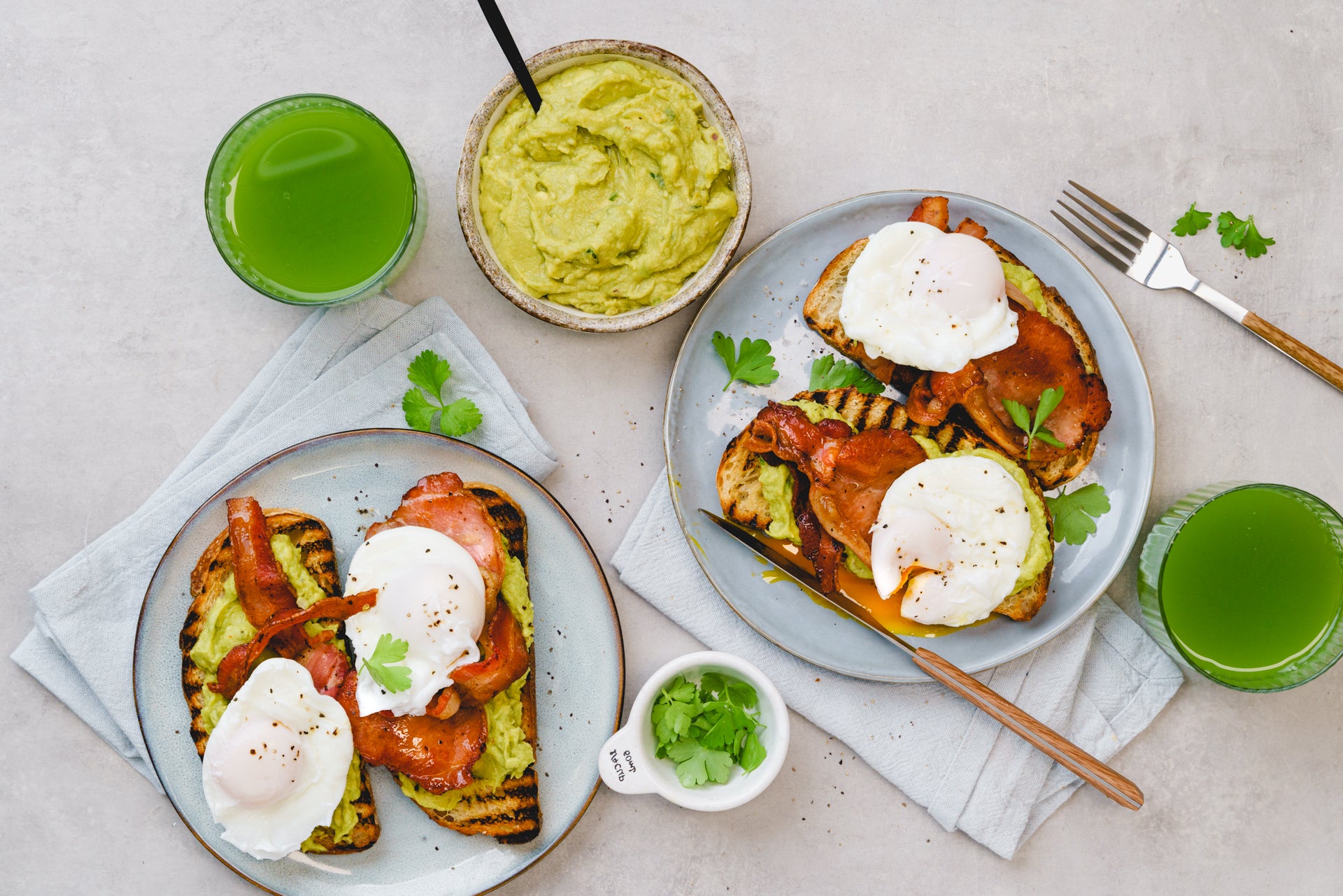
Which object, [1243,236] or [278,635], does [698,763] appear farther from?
[1243,236]

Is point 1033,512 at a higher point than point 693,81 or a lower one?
lower

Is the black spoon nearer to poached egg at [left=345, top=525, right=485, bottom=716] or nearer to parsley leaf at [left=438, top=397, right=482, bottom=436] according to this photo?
parsley leaf at [left=438, top=397, right=482, bottom=436]

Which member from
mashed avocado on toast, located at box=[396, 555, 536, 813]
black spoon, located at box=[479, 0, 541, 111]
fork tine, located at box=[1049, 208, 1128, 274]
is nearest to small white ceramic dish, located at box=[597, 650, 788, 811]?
mashed avocado on toast, located at box=[396, 555, 536, 813]

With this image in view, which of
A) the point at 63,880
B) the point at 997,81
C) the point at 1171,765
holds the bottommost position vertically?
the point at 63,880

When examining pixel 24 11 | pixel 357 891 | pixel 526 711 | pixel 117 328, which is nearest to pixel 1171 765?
pixel 526 711

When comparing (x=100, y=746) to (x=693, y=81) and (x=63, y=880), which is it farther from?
(x=693, y=81)

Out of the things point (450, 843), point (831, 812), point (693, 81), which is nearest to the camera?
point (693, 81)

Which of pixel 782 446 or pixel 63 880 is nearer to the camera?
pixel 782 446
